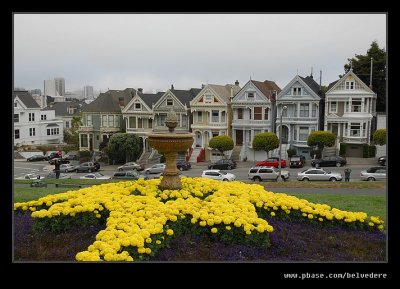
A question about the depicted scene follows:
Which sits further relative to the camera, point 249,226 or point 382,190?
point 382,190

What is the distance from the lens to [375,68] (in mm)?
49969

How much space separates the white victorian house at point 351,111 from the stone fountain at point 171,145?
33.2 metres

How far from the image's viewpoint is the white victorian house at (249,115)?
4612 centimetres

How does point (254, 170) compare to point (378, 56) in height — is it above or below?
below

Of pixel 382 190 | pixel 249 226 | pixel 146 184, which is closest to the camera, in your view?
pixel 249 226

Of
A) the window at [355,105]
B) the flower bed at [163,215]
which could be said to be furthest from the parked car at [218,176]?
the window at [355,105]

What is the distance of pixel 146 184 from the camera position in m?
13.1

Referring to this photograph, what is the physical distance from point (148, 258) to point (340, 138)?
1500 inches

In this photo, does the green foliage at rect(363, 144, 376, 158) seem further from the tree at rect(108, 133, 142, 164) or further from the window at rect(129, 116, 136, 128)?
the window at rect(129, 116, 136, 128)

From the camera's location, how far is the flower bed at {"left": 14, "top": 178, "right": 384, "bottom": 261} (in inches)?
345

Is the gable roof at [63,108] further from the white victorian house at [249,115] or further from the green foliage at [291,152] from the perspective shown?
the green foliage at [291,152]

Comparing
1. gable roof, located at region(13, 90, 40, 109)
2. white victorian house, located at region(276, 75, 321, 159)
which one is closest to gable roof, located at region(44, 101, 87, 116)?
gable roof, located at region(13, 90, 40, 109)

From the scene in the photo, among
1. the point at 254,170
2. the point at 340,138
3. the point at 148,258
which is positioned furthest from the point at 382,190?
the point at 340,138

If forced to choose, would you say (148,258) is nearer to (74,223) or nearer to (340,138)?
(74,223)
